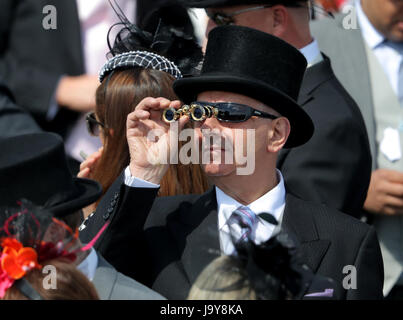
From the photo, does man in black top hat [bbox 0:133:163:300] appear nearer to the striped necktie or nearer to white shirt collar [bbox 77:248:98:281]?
white shirt collar [bbox 77:248:98:281]

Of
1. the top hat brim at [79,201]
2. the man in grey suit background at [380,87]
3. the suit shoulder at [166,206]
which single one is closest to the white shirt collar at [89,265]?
the top hat brim at [79,201]

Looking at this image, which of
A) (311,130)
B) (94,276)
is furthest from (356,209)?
(94,276)

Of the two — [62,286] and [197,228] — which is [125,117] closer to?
[197,228]

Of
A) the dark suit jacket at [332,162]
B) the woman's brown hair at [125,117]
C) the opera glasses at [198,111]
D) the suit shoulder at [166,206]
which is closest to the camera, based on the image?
the opera glasses at [198,111]

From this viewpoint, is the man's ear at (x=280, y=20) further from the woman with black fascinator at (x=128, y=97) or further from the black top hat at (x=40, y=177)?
the black top hat at (x=40, y=177)

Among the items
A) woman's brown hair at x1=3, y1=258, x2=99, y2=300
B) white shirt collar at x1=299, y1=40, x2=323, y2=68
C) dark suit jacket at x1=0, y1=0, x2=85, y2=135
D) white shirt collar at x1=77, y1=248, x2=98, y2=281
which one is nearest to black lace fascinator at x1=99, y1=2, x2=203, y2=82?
white shirt collar at x1=299, y1=40, x2=323, y2=68

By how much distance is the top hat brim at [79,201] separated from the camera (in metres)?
3.15

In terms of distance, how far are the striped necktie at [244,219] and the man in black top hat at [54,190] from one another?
43 cm

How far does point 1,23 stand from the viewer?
5.27 meters

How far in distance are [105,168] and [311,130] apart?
3.56ft

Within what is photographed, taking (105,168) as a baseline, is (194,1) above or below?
above

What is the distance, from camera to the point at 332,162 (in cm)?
430

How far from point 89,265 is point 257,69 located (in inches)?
42.4

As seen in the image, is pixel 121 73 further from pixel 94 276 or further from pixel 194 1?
pixel 94 276
